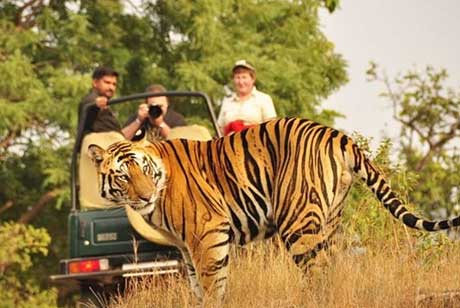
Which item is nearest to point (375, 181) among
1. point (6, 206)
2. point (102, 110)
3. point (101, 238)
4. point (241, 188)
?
point (241, 188)

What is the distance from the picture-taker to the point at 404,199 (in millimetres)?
11500

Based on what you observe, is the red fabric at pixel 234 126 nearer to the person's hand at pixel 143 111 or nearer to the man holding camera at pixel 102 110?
the person's hand at pixel 143 111

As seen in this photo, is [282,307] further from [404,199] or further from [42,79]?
[42,79]

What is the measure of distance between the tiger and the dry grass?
0.16m

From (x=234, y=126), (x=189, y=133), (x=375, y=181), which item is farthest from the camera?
(x=189, y=133)

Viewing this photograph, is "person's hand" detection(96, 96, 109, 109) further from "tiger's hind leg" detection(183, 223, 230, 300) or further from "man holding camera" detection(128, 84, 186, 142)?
"tiger's hind leg" detection(183, 223, 230, 300)

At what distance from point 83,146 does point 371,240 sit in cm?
339

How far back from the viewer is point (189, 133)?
13.2 m

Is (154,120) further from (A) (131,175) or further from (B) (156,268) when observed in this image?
(A) (131,175)

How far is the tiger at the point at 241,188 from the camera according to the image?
33.4ft

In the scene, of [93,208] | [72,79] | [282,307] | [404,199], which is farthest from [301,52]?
[282,307]

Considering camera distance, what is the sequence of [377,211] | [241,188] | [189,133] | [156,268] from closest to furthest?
[241,188] < [156,268] < [377,211] < [189,133]

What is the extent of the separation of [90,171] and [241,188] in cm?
315

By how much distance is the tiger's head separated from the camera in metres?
10.5
